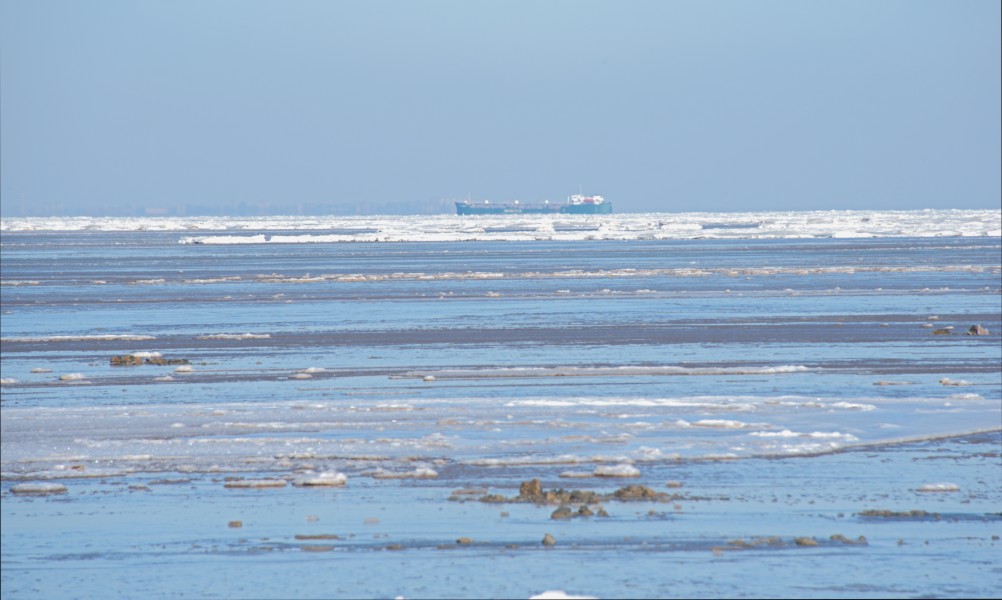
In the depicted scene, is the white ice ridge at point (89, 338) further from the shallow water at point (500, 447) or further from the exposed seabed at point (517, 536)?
the exposed seabed at point (517, 536)

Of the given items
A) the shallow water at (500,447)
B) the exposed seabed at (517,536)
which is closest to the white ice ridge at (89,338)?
the shallow water at (500,447)

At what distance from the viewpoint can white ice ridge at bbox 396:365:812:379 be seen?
53.4 feet

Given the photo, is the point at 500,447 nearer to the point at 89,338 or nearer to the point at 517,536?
the point at 517,536

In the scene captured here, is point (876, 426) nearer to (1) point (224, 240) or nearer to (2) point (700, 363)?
(2) point (700, 363)

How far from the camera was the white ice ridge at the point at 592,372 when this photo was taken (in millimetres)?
16281

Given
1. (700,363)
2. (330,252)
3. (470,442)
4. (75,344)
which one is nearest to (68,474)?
(470,442)

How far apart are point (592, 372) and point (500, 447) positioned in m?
5.46

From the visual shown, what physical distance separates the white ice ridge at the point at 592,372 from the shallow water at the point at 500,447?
8 cm

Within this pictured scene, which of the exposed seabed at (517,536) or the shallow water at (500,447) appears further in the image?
the shallow water at (500,447)

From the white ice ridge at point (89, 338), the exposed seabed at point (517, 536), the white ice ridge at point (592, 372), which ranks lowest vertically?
the white ice ridge at point (89, 338)

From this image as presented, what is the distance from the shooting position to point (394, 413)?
13172mm

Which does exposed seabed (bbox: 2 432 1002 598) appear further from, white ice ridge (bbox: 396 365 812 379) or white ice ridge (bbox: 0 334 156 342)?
white ice ridge (bbox: 0 334 156 342)

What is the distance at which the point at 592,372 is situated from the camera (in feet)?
54.3

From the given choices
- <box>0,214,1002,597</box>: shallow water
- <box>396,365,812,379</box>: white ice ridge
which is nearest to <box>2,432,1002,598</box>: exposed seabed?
<box>0,214,1002,597</box>: shallow water
